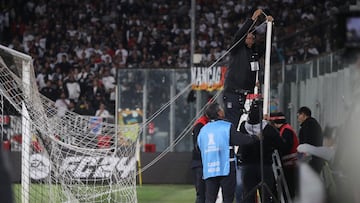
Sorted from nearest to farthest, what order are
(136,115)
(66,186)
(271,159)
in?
(271,159), (66,186), (136,115)

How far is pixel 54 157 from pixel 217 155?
436 cm

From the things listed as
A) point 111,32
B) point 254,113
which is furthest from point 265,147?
point 111,32

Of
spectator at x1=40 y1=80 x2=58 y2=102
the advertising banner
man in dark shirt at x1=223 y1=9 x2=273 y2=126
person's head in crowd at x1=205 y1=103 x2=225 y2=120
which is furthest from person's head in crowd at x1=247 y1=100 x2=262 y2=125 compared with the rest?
spectator at x1=40 y1=80 x2=58 y2=102

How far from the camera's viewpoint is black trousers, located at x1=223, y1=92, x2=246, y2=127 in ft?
40.4

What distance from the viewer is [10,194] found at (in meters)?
4.05

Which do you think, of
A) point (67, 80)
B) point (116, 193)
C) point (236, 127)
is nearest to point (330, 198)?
point (236, 127)

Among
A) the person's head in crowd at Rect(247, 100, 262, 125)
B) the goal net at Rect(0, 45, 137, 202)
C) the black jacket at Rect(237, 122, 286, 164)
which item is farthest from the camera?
the goal net at Rect(0, 45, 137, 202)

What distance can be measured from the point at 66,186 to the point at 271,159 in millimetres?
3998

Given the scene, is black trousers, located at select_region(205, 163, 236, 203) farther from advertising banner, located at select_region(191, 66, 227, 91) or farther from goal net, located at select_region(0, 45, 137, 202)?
advertising banner, located at select_region(191, 66, 227, 91)

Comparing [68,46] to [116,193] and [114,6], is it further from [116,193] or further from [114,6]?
[116,193]

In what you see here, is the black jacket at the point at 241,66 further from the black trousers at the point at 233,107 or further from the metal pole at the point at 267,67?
the metal pole at the point at 267,67

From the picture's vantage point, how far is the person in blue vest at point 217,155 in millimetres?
11539

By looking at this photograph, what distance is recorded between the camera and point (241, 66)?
41.0ft

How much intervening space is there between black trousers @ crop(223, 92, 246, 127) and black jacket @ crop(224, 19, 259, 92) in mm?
104
